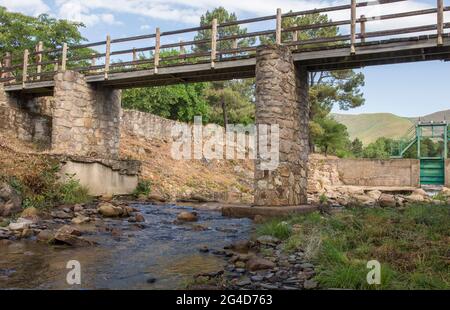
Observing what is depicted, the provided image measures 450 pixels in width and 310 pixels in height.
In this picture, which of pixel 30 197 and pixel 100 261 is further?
pixel 30 197

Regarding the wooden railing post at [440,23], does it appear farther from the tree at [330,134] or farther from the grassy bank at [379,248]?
the tree at [330,134]

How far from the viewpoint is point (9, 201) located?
28.1 feet

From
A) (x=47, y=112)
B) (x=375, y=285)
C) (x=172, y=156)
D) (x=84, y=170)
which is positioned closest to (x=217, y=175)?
(x=172, y=156)

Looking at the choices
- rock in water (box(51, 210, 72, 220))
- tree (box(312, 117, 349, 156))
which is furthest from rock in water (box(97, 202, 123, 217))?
tree (box(312, 117, 349, 156))

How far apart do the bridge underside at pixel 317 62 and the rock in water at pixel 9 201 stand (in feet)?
19.4

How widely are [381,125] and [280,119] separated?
176827 millimetres

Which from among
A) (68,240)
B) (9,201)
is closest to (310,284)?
(68,240)

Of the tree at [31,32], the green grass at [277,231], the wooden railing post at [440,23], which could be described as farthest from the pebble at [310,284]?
the tree at [31,32]

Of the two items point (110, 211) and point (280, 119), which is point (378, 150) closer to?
point (280, 119)

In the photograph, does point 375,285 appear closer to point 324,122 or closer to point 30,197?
point 30,197

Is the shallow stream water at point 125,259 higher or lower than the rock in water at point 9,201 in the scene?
lower

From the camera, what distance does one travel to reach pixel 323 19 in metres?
26.7

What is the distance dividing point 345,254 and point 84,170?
9606 millimetres

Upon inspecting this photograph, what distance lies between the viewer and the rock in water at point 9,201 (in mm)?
8242
